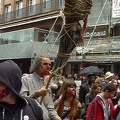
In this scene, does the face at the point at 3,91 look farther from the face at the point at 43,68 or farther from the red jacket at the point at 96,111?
the red jacket at the point at 96,111

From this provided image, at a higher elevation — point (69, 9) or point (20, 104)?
point (69, 9)

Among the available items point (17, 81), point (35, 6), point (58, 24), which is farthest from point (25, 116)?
point (35, 6)

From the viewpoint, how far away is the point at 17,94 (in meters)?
2.30

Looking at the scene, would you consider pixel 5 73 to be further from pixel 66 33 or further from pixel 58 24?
pixel 58 24

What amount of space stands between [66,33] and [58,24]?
24.3 meters

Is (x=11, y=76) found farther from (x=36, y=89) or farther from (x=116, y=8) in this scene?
(x=116, y=8)

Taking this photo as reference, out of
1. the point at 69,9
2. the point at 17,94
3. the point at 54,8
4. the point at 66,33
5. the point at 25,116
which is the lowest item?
the point at 25,116

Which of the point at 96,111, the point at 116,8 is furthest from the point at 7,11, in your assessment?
the point at 96,111

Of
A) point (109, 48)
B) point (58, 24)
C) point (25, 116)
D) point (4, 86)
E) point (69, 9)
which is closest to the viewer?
point (4, 86)

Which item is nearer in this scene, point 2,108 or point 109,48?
point 2,108

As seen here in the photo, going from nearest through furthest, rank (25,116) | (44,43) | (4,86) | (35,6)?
(4,86), (25,116), (44,43), (35,6)

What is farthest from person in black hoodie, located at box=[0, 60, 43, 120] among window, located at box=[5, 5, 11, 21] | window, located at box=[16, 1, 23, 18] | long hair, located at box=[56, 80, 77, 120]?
window, located at box=[5, 5, 11, 21]

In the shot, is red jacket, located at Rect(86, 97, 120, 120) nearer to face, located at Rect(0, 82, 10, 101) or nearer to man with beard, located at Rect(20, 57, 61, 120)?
man with beard, located at Rect(20, 57, 61, 120)

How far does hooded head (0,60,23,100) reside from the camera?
2244mm
